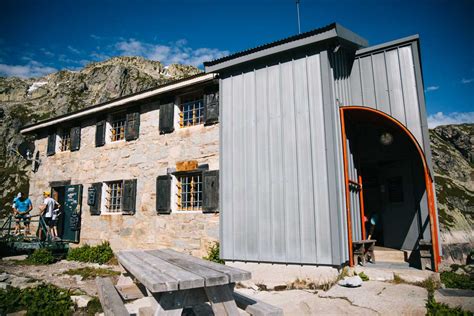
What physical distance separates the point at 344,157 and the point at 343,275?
2.23m

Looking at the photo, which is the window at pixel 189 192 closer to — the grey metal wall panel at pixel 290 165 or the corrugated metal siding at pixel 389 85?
the grey metal wall panel at pixel 290 165

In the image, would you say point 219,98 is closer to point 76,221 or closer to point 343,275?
point 343,275

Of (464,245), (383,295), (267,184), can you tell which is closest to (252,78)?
(267,184)

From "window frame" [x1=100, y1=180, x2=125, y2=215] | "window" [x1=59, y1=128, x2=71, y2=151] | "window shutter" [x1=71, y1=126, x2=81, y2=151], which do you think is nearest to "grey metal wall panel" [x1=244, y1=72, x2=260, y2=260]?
"window frame" [x1=100, y1=180, x2=125, y2=215]

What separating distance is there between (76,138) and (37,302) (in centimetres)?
781

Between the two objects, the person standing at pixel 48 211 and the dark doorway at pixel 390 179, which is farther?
the person standing at pixel 48 211

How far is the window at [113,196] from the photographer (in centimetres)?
972

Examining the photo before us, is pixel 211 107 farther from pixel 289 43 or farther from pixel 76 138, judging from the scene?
pixel 76 138

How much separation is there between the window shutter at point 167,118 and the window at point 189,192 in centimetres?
144

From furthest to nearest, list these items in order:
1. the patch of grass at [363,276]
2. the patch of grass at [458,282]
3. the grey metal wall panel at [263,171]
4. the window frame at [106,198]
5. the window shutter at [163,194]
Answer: the window frame at [106,198] < the window shutter at [163,194] < the grey metal wall panel at [263,171] < the patch of grass at [363,276] < the patch of grass at [458,282]

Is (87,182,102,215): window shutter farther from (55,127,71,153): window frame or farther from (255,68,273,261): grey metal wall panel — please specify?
(255,68,273,261): grey metal wall panel

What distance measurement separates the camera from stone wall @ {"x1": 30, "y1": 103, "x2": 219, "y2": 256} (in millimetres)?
7598

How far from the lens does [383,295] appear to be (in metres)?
4.51

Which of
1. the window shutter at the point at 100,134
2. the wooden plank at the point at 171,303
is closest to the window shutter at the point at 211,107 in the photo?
Answer: the window shutter at the point at 100,134
